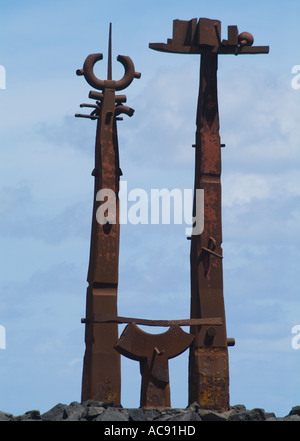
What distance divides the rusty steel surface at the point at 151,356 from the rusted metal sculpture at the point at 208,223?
49 centimetres

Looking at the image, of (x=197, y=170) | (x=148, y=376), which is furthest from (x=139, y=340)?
(x=197, y=170)

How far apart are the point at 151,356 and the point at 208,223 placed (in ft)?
6.28

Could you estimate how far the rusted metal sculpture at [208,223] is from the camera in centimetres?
1370

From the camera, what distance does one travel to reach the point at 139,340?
1331 centimetres

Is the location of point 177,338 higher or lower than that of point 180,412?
higher

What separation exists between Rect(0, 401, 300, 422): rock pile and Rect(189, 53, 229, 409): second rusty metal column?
395 mm

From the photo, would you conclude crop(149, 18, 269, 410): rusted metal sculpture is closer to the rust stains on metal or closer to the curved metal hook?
the rust stains on metal

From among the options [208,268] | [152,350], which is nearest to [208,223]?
[208,268]

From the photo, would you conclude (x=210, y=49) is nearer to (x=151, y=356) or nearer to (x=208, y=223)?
(x=208, y=223)

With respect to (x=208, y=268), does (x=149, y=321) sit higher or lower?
lower

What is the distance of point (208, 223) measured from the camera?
13953 millimetres

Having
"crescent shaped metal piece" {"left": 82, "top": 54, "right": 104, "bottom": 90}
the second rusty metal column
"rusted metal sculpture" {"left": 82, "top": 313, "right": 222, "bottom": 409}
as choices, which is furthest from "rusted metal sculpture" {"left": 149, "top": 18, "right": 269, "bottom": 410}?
"crescent shaped metal piece" {"left": 82, "top": 54, "right": 104, "bottom": 90}
